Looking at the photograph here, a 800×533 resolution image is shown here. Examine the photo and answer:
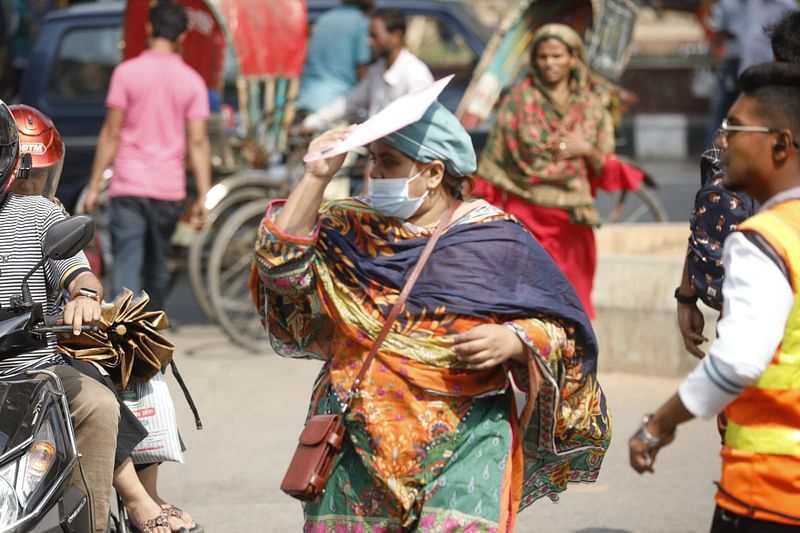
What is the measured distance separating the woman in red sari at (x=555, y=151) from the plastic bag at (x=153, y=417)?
11.3ft

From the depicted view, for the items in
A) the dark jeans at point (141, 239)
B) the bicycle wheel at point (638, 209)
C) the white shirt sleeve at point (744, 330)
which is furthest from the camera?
the bicycle wheel at point (638, 209)

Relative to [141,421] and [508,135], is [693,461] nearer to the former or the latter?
[508,135]

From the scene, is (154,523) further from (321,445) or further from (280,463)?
(280,463)

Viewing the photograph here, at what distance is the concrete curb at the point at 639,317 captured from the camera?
7488 millimetres

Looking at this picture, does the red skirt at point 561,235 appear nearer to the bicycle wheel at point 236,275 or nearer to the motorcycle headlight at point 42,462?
the bicycle wheel at point 236,275

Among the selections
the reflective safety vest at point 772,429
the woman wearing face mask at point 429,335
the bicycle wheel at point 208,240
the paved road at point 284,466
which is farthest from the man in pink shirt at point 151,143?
the reflective safety vest at point 772,429

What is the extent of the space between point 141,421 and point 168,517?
28cm

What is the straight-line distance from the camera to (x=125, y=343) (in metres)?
3.91

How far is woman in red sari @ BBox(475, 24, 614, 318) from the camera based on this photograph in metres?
7.08

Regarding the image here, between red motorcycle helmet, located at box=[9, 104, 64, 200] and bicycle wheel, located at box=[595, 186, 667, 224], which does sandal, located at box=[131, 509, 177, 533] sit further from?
bicycle wheel, located at box=[595, 186, 667, 224]

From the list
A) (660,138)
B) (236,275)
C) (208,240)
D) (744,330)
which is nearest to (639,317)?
(236,275)

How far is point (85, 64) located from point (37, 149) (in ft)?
21.1

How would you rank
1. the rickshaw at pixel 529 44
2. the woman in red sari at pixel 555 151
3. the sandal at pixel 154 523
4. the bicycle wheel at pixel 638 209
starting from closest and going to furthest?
the sandal at pixel 154 523
the woman in red sari at pixel 555 151
the rickshaw at pixel 529 44
the bicycle wheel at pixel 638 209

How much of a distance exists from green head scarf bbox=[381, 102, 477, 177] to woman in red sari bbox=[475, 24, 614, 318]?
3562mm
